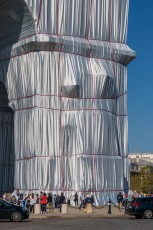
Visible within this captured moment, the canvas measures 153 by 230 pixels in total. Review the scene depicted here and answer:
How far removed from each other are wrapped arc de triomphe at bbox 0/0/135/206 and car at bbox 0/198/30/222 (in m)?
14.4

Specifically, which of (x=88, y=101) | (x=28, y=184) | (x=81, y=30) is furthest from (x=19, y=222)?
(x=81, y=30)

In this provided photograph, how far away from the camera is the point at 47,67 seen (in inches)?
1984

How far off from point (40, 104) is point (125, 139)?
889 centimetres

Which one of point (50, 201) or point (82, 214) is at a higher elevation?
point (50, 201)

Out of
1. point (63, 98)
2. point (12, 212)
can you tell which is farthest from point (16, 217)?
point (63, 98)

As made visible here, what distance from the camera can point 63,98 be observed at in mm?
50531

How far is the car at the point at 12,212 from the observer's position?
3372 centimetres

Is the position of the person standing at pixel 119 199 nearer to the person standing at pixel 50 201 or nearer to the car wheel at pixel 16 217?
the person standing at pixel 50 201

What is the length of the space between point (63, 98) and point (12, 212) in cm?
1805

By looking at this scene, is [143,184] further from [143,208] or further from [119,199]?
[143,208]

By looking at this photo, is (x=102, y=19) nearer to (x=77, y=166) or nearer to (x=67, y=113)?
(x=67, y=113)

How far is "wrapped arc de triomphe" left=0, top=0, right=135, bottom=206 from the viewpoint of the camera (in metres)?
49.4

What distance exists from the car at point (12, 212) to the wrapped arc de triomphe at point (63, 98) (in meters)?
14.4

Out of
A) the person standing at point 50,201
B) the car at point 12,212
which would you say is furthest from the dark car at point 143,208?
the person standing at point 50,201
